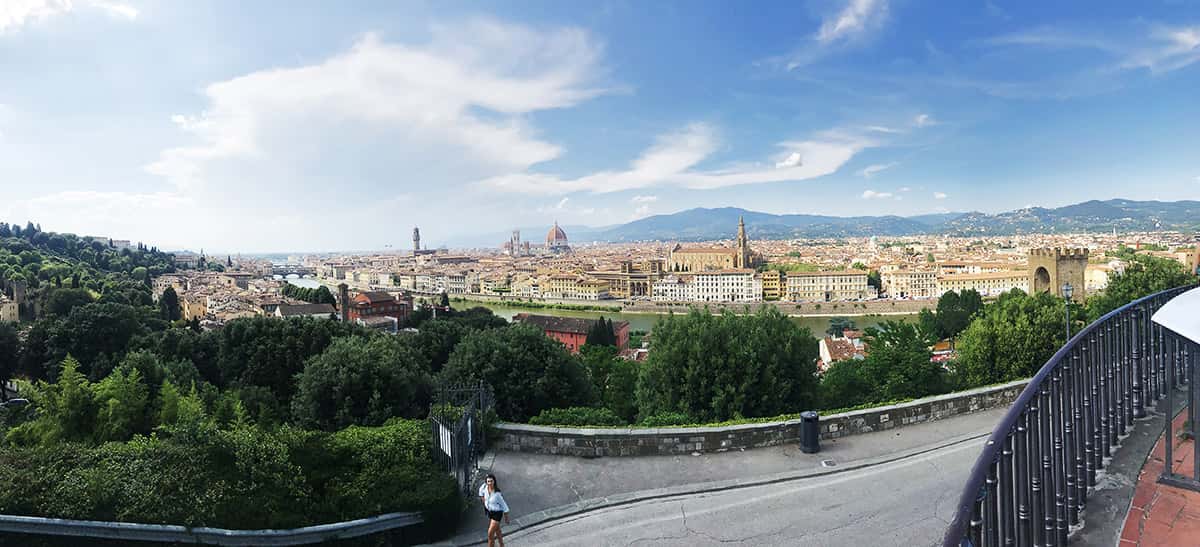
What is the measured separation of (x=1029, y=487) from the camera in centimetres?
213

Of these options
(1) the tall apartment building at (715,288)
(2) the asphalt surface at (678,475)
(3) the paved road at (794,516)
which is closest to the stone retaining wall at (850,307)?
(1) the tall apartment building at (715,288)

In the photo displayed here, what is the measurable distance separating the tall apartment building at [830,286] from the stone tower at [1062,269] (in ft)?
128

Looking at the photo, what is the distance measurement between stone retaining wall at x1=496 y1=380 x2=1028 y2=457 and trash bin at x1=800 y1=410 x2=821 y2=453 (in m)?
0.23

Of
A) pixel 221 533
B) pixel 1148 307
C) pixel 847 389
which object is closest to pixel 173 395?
pixel 221 533

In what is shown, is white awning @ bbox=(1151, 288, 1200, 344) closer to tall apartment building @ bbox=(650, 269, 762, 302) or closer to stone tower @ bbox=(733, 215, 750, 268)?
tall apartment building @ bbox=(650, 269, 762, 302)

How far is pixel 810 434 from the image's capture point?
6777 millimetres

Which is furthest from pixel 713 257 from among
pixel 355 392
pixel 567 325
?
pixel 355 392

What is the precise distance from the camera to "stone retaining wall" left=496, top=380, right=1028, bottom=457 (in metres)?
6.83

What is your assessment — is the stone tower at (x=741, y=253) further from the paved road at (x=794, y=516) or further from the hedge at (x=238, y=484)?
the hedge at (x=238, y=484)

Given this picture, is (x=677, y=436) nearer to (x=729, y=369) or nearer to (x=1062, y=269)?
(x=729, y=369)

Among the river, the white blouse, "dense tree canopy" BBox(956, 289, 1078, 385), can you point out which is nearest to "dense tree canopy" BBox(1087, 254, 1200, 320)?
"dense tree canopy" BBox(956, 289, 1078, 385)

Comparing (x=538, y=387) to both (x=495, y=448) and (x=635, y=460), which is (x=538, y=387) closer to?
(x=495, y=448)

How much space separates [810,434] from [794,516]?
67.4 inches

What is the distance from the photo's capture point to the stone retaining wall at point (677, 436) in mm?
6828
